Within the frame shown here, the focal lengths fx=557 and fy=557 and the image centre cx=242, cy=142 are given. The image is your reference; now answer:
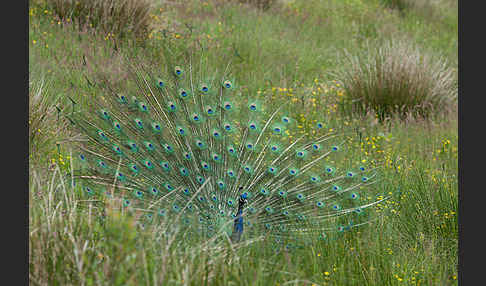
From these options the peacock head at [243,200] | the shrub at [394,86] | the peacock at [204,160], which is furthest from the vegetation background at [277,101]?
the peacock head at [243,200]

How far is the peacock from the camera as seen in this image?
4633 mm

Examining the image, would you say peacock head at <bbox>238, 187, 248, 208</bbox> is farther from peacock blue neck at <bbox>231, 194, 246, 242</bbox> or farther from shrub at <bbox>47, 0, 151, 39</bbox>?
shrub at <bbox>47, 0, 151, 39</bbox>

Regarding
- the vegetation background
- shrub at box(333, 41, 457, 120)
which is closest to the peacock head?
the vegetation background

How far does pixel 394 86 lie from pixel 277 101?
2028mm

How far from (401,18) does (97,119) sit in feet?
40.2

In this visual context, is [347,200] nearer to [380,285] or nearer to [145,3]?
[380,285]

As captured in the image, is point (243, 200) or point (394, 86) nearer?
point (243, 200)

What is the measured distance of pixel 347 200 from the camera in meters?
4.82

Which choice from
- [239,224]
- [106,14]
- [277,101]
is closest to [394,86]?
[277,101]

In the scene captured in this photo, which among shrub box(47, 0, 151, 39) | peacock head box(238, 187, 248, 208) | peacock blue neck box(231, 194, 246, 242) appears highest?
shrub box(47, 0, 151, 39)

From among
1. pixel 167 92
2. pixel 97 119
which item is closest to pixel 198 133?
pixel 167 92

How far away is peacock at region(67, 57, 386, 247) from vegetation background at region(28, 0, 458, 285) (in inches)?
12.8

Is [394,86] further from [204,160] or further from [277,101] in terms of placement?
[204,160]

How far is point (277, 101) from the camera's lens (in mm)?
7891
